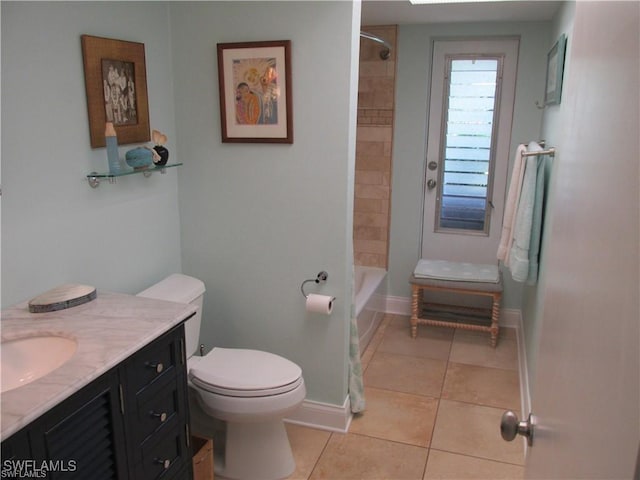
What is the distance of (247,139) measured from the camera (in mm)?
2596

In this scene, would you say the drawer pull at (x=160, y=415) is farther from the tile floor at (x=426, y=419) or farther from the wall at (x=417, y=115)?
the wall at (x=417, y=115)

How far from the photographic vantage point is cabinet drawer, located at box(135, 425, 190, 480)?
176 cm

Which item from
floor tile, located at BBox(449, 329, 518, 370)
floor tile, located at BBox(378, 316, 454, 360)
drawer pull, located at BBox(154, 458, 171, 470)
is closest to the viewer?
drawer pull, located at BBox(154, 458, 171, 470)

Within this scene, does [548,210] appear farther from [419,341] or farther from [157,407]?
[157,407]

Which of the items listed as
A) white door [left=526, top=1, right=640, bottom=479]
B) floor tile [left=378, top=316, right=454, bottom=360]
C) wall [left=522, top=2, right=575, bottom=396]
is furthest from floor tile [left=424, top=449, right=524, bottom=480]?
white door [left=526, top=1, right=640, bottom=479]

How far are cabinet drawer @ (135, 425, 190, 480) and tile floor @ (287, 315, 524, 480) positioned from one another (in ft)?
2.16

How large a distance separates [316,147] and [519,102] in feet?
6.41

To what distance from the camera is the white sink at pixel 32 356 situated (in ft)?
5.33

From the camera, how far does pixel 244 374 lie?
233cm

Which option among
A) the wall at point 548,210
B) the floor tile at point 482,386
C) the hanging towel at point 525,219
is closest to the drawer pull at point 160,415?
the wall at point 548,210

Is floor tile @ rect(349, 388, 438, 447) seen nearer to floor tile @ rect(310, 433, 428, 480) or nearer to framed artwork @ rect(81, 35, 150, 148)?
floor tile @ rect(310, 433, 428, 480)

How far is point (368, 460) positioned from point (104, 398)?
57.1 inches

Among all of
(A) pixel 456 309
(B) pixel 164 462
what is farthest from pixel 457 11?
(B) pixel 164 462

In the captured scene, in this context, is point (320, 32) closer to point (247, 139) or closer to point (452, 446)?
point (247, 139)
